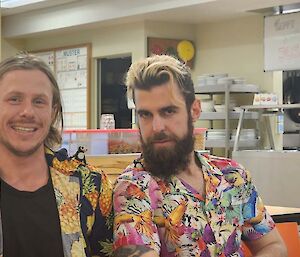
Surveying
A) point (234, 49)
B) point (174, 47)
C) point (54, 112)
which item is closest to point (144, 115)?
point (54, 112)

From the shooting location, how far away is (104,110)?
368 inches

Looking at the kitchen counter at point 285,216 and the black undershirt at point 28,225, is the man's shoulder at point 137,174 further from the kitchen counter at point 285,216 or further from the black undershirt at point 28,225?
the kitchen counter at point 285,216

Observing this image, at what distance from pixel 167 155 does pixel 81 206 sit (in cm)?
32

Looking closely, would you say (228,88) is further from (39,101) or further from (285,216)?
(39,101)

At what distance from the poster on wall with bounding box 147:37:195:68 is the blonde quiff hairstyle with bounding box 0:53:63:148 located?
637 cm

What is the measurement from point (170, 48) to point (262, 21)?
4.54 feet

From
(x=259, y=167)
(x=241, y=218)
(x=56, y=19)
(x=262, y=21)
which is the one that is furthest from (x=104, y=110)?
(x=241, y=218)

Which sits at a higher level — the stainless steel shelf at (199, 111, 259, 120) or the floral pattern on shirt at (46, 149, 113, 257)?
the stainless steel shelf at (199, 111, 259, 120)

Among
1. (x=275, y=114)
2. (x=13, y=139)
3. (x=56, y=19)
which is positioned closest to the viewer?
(x=13, y=139)

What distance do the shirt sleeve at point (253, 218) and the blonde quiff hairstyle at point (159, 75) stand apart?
1.39 ft

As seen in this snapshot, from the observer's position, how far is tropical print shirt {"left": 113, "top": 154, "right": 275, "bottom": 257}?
1845 mm

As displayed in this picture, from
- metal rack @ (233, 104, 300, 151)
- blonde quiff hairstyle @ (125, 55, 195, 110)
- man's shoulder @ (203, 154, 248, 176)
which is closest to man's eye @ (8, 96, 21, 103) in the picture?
blonde quiff hairstyle @ (125, 55, 195, 110)

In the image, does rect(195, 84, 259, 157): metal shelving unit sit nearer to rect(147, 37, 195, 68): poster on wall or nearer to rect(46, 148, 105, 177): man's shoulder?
rect(147, 37, 195, 68): poster on wall

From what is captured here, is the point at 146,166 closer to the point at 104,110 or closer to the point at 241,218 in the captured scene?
the point at 241,218
